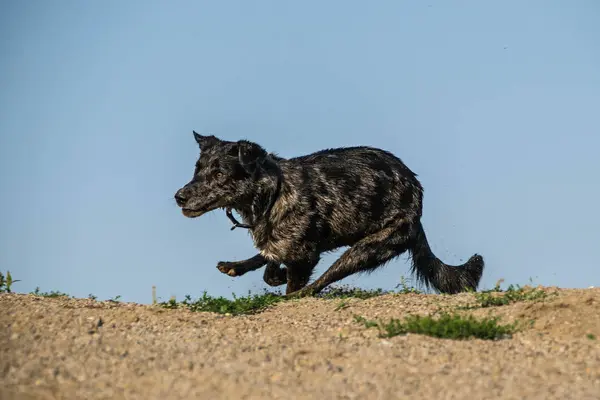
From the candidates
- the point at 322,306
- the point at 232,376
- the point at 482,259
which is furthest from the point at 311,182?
the point at 232,376

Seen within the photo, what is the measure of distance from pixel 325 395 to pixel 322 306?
4.29 metres

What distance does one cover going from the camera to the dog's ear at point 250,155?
11.3 meters

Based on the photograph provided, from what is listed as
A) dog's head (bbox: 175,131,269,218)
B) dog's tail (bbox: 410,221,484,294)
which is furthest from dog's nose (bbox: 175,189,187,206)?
dog's tail (bbox: 410,221,484,294)

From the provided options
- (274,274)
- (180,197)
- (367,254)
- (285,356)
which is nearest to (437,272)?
(367,254)

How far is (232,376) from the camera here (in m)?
6.24

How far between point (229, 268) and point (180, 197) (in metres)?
1.40

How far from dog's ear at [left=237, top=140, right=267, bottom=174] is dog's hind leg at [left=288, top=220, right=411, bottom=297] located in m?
1.79

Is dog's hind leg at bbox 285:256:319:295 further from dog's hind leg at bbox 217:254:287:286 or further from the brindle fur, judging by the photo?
dog's hind leg at bbox 217:254:287:286

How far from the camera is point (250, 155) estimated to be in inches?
449

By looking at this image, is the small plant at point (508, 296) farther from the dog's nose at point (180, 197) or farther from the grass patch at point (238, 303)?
the dog's nose at point (180, 197)

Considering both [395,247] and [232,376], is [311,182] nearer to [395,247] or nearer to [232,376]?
[395,247]

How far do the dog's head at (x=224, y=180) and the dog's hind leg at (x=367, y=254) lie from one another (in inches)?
63.1

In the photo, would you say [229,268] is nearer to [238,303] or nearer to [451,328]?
[238,303]

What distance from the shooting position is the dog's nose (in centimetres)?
1137
